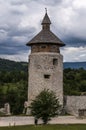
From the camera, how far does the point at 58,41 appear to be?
1666 inches

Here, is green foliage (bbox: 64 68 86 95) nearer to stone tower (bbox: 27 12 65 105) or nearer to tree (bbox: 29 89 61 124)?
stone tower (bbox: 27 12 65 105)

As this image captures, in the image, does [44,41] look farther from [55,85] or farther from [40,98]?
[40,98]

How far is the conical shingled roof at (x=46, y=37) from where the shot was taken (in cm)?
4191

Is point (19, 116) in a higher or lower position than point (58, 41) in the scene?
lower

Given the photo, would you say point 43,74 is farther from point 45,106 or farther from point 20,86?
point 20,86

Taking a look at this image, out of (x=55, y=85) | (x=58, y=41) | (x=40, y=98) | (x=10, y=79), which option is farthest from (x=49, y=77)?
(x=10, y=79)

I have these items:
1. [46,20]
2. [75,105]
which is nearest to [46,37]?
[46,20]

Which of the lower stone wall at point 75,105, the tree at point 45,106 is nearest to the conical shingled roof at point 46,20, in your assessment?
the lower stone wall at point 75,105

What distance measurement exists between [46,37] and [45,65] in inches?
105

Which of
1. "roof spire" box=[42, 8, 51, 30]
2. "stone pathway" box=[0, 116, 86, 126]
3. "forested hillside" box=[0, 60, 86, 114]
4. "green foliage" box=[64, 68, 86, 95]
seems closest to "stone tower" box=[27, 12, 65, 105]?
"roof spire" box=[42, 8, 51, 30]

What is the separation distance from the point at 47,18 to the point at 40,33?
1637mm

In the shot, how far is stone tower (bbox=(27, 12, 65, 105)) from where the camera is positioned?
136 feet

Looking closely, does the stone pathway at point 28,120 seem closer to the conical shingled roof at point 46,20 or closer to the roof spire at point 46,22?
the roof spire at point 46,22

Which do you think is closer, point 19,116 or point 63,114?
point 19,116
